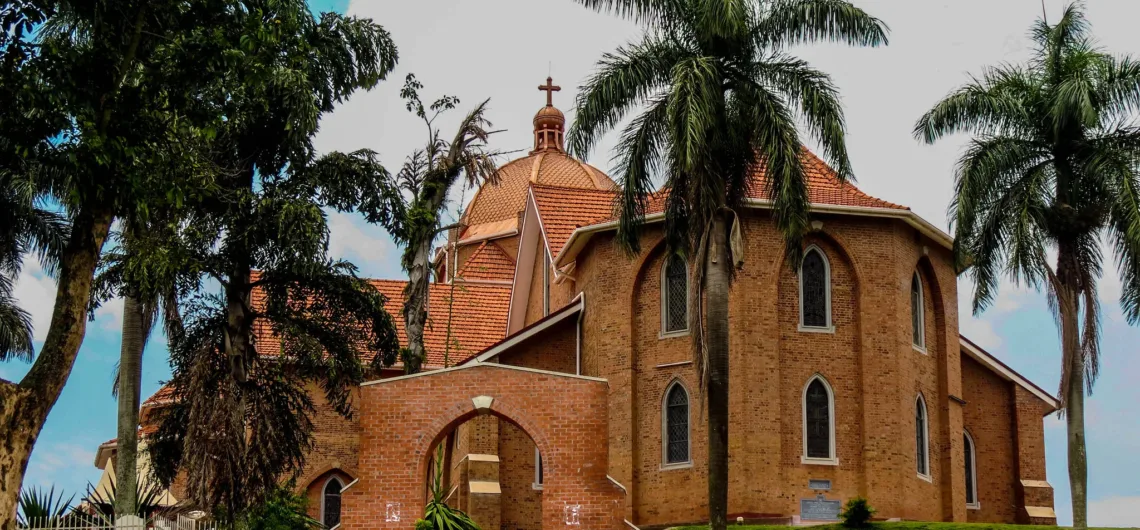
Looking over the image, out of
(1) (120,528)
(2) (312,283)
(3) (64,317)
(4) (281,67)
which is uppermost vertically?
(4) (281,67)

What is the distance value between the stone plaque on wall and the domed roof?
892 inches

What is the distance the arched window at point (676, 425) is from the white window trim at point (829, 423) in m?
2.35

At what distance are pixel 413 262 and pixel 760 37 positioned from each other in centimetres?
790

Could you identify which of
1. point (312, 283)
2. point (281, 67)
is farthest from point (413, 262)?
point (281, 67)

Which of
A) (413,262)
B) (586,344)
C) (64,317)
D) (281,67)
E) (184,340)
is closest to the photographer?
(64,317)

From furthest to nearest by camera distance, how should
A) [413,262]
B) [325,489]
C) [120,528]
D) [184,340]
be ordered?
[325,489] → [413,262] → [184,340] → [120,528]

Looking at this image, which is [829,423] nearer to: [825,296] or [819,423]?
[819,423]

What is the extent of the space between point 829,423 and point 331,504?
1402cm

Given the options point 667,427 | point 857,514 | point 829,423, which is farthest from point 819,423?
point 857,514

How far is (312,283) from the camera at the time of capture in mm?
27469

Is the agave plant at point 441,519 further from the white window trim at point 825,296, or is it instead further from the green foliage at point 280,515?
the white window trim at point 825,296

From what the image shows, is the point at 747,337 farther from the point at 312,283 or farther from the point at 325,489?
the point at 325,489

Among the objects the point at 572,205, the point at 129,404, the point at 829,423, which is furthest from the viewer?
the point at 572,205

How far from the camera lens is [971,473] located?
35.9m
